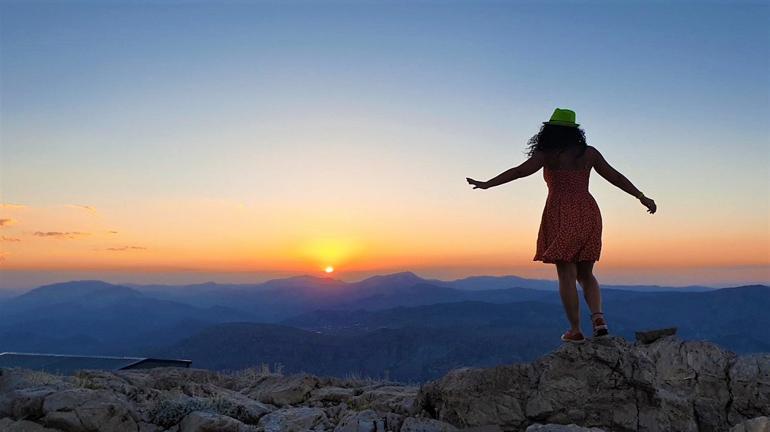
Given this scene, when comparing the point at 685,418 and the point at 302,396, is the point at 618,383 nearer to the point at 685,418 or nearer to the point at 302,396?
the point at 685,418

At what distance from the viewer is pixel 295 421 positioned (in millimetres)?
7535

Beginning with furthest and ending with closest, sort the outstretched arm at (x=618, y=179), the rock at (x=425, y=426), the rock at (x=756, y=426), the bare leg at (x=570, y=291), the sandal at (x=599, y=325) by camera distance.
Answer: the outstretched arm at (x=618, y=179) < the bare leg at (x=570, y=291) < the sandal at (x=599, y=325) < the rock at (x=425, y=426) < the rock at (x=756, y=426)

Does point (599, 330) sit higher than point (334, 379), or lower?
higher

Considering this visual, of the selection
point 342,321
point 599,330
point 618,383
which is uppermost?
point 599,330

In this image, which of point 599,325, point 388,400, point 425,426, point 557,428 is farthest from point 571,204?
point 388,400

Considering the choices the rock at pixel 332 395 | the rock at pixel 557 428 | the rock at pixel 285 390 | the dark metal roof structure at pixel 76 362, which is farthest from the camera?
the dark metal roof structure at pixel 76 362

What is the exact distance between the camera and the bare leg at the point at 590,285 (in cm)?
763

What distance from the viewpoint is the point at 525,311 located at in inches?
5901

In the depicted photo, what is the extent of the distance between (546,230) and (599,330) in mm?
1416

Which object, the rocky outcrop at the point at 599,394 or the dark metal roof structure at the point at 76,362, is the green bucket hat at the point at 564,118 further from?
the dark metal roof structure at the point at 76,362

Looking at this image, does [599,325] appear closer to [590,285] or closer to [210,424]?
[590,285]

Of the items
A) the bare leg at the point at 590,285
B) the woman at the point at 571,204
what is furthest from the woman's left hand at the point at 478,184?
the bare leg at the point at 590,285

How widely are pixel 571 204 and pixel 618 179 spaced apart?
732 mm

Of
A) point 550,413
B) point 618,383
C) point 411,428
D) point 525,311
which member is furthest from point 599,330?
point 525,311
